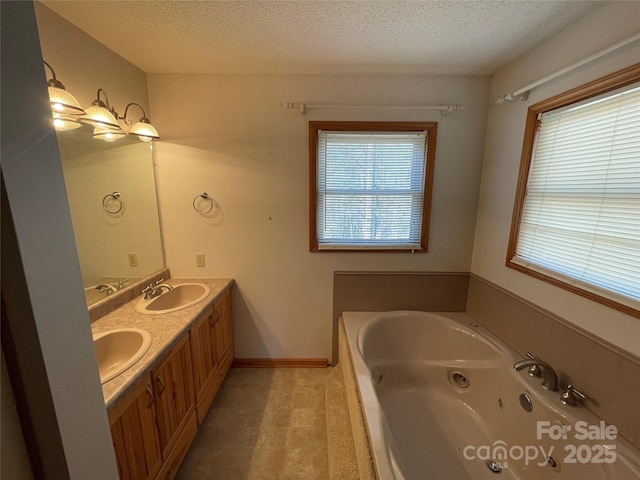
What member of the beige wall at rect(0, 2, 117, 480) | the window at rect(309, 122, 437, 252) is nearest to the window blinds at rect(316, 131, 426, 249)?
the window at rect(309, 122, 437, 252)

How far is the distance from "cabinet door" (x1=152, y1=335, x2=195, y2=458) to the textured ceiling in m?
1.80

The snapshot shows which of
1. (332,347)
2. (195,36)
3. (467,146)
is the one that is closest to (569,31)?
(467,146)

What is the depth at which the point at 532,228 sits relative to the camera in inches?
64.0

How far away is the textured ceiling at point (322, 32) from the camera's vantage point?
1.26 metres

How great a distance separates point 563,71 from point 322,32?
4.30ft

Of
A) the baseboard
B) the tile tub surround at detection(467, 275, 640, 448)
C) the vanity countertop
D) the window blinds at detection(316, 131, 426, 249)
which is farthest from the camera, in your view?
the baseboard

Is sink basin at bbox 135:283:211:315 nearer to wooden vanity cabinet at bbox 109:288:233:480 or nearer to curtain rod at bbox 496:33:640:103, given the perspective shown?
wooden vanity cabinet at bbox 109:288:233:480

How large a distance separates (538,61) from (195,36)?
6.89 feet

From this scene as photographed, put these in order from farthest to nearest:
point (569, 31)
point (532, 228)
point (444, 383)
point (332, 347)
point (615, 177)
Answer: point (332, 347), point (444, 383), point (532, 228), point (569, 31), point (615, 177)

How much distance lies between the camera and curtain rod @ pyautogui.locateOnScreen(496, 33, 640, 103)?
1078 mm

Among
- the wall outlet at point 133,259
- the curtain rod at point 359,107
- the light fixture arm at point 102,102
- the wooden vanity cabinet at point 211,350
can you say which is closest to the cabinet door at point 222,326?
the wooden vanity cabinet at point 211,350

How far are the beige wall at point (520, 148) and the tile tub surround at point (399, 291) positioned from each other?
0.86 feet

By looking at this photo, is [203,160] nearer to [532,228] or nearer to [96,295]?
[96,295]

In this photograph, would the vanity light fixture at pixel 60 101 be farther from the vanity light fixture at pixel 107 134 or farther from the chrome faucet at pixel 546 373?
the chrome faucet at pixel 546 373
